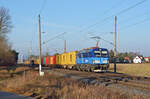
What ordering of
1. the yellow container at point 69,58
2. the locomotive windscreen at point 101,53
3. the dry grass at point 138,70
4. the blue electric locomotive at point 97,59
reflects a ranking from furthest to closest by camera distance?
the yellow container at point 69,58, the dry grass at point 138,70, the locomotive windscreen at point 101,53, the blue electric locomotive at point 97,59

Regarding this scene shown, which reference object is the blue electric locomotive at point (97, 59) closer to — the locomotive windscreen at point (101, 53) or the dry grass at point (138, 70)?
the locomotive windscreen at point (101, 53)

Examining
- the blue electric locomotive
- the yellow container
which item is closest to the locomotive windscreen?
the blue electric locomotive

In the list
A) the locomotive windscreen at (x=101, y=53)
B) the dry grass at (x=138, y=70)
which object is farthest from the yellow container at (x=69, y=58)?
the locomotive windscreen at (x=101, y=53)

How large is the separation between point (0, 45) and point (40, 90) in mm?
37822

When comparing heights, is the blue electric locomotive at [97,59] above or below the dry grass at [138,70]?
above

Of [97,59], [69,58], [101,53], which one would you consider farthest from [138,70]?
[69,58]

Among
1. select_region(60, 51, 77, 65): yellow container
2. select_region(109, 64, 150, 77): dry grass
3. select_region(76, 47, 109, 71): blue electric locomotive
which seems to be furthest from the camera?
select_region(60, 51, 77, 65): yellow container

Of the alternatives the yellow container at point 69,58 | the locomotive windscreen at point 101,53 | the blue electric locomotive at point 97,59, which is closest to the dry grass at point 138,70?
the blue electric locomotive at point 97,59

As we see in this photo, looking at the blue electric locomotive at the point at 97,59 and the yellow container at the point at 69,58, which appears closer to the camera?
the blue electric locomotive at the point at 97,59

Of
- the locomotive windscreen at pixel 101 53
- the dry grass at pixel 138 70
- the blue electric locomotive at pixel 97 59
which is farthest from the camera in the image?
Answer: the dry grass at pixel 138 70

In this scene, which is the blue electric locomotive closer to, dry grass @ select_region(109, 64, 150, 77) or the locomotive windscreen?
the locomotive windscreen

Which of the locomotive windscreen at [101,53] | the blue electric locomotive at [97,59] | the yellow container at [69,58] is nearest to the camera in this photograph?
the blue electric locomotive at [97,59]

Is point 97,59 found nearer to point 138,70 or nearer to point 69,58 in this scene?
point 138,70

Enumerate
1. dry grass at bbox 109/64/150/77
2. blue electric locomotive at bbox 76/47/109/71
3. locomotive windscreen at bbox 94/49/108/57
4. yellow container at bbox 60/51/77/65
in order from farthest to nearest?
yellow container at bbox 60/51/77/65, dry grass at bbox 109/64/150/77, locomotive windscreen at bbox 94/49/108/57, blue electric locomotive at bbox 76/47/109/71
